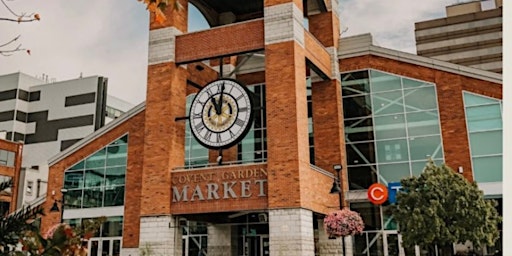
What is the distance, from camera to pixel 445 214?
1608 cm

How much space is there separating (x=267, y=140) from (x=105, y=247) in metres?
11.7

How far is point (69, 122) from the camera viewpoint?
55.9 metres

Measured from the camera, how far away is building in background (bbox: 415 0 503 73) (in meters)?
65.0

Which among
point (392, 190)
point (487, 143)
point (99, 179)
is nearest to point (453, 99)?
point (487, 143)

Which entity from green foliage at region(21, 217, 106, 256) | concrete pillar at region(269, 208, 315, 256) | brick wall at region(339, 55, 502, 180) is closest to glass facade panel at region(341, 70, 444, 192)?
brick wall at region(339, 55, 502, 180)

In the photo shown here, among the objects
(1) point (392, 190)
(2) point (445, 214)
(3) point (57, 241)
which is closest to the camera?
(3) point (57, 241)

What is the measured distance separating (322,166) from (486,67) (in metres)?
50.2

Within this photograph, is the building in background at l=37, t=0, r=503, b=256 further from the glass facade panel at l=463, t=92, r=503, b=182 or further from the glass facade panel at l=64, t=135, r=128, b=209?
the glass facade panel at l=64, t=135, r=128, b=209

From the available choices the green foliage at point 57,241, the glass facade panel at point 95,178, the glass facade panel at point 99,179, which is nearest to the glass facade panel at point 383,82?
the glass facade panel at point 99,179

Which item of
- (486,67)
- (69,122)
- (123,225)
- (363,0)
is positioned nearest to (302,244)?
(123,225)

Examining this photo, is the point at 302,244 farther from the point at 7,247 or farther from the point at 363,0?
the point at 7,247

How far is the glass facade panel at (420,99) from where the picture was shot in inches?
837

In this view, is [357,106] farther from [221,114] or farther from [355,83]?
[221,114]

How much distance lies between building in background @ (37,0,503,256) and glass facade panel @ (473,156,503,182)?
41 mm
